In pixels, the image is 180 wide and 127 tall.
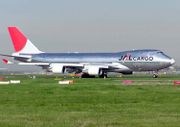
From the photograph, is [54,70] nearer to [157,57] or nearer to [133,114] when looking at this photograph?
[157,57]

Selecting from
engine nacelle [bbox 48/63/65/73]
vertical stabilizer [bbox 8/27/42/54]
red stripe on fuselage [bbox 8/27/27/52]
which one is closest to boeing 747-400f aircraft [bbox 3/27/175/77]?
engine nacelle [bbox 48/63/65/73]

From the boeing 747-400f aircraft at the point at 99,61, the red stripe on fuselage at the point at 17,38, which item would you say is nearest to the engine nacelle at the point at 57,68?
the boeing 747-400f aircraft at the point at 99,61

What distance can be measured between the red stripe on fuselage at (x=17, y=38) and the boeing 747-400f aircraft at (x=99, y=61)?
2.40 m

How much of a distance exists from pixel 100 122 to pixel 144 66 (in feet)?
207

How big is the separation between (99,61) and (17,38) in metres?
20.3

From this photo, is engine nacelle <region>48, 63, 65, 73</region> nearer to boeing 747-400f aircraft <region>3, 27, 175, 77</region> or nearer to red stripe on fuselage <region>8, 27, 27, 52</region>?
boeing 747-400f aircraft <region>3, 27, 175, 77</region>

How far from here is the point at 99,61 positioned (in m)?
81.0

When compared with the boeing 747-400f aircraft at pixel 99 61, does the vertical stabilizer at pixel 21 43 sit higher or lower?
higher

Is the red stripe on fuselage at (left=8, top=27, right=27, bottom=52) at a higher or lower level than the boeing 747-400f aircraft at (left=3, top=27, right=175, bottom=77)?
higher

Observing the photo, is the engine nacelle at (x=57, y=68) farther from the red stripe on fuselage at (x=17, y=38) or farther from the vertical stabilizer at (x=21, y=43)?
the red stripe on fuselage at (x=17, y=38)

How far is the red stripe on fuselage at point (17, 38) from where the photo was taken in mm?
92312

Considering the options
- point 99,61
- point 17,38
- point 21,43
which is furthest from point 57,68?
point 17,38

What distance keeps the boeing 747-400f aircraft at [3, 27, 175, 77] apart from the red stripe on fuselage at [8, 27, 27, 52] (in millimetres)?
2400

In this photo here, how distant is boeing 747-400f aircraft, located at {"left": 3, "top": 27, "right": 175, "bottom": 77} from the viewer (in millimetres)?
78250
